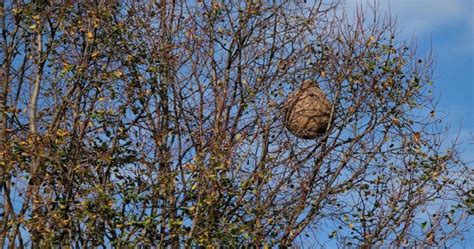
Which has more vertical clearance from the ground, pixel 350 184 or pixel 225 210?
pixel 350 184

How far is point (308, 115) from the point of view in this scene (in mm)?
11797

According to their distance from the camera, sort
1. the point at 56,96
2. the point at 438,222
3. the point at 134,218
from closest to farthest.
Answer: the point at 134,218 → the point at 56,96 → the point at 438,222

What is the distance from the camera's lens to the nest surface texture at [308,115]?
11758 mm

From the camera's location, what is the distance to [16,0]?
13039 mm

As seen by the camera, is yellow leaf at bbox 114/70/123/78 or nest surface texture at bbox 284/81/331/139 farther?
yellow leaf at bbox 114/70/123/78

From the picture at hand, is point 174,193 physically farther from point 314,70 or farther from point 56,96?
point 314,70

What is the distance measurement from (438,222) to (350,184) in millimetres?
1405

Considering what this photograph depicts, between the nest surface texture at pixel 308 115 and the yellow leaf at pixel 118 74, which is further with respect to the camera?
the yellow leaf at pixel 118 74

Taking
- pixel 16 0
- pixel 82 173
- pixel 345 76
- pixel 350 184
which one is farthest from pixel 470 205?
pixel 16 0

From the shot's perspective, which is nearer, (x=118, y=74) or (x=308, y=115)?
(x=308, y=115)

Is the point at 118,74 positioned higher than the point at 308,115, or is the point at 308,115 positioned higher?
the point at 118,74

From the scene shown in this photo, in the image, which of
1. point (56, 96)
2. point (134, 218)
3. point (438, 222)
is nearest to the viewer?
point (134, 218)

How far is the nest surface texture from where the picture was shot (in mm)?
11758

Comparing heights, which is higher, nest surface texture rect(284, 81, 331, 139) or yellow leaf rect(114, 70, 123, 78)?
yellow leaf rect(114, 70, 123, 78)
